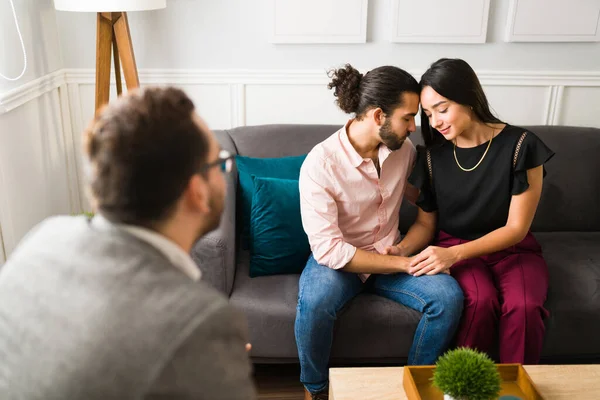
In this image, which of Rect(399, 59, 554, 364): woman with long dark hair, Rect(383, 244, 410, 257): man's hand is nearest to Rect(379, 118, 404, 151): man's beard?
Rect(399, 59, 554, 364): woman with long dark hair

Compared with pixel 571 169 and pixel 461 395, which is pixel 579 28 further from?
pixel 461 395

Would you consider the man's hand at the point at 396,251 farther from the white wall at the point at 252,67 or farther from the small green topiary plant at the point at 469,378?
the white wall at the point at 252,67

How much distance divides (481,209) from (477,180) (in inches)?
3.8

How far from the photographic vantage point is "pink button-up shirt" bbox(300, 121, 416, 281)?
195cm

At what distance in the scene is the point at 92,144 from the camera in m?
0.91

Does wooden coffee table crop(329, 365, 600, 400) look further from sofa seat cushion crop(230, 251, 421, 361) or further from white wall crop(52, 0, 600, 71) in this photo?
white wall crop(52, 0, 600, 71)

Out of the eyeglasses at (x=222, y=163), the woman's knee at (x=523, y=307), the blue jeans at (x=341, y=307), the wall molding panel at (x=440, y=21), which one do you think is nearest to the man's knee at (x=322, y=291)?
the blue jeans at (x=341, y=307)

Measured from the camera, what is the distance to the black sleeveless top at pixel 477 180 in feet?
6.48

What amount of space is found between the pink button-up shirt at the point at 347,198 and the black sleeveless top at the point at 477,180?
9 centimetres

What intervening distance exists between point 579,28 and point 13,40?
2.28m

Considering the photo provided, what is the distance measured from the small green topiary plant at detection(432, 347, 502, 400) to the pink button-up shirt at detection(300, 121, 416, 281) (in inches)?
24.5

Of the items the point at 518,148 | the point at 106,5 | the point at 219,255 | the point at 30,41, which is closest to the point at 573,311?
the point at 518,148

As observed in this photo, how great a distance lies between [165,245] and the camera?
93 centimetres

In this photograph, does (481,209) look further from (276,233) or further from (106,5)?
(106,5)
